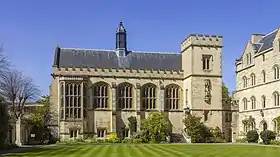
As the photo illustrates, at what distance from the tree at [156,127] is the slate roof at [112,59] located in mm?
7787

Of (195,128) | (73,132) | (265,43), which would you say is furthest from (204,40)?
(73,132)

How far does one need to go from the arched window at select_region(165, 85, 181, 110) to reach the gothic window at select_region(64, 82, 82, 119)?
10.4 meters

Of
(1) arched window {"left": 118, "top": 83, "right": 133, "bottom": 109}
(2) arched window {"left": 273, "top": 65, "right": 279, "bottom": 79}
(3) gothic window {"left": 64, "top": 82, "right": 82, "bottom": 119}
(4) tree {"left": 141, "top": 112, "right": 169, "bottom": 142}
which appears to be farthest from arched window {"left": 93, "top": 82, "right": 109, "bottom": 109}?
(2) arched window {"left": 273, "top": 65, "right": 279, "bottom": 79}

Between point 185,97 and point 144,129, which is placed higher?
point 185,97

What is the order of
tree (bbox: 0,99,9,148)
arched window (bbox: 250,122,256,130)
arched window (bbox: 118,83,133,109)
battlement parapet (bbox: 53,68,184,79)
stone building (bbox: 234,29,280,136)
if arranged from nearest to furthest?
tree (bbox: 0,99,9,148) < stone building (bbox: 234,29,280,136) < arched window (bbox: 250,122,256,130) < battlement parapet (bbox: 53,68,184,79) < arched window (bbox: 118,83,133,109)

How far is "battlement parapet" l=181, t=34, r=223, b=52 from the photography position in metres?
51.2

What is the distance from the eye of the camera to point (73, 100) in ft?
163

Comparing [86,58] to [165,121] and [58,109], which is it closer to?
[58,109]

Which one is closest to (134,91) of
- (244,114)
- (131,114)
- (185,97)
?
(131,114)

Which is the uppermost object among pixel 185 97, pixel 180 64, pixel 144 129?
pixel 180 64

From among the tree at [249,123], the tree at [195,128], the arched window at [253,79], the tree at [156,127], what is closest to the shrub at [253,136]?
the tree at [249,123]

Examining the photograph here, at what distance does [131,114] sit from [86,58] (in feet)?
28.0

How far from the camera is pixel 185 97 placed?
173 ft

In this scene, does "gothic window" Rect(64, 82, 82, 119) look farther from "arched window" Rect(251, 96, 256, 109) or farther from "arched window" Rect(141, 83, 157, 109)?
"arched window" Rect(251, 96, 256, 109)
